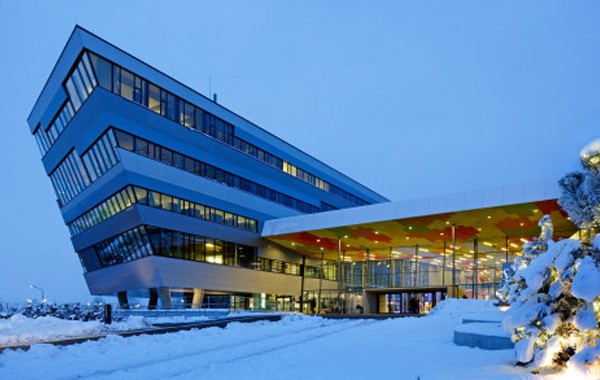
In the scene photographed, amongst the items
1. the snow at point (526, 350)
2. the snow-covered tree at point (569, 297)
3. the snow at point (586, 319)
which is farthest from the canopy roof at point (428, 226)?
the snow at point (586, 319)

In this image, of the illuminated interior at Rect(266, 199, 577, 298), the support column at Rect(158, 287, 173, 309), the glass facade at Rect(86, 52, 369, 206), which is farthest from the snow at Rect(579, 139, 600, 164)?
the support column at Rect(158, 287, 173, 309)

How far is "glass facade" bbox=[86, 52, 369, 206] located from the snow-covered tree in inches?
1216

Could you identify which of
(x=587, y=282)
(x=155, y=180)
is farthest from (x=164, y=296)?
(x=587, y=282)

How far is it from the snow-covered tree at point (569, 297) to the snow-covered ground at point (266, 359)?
26.3 inches

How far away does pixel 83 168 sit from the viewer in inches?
1618

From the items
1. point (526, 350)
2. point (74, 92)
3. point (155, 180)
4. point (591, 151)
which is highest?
point (74, 92)

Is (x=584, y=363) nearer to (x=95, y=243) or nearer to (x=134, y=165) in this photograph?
(x=134, y=165)

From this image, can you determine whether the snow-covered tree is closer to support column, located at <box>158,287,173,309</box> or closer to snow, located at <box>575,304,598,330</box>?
snow, located at <box>575,304,598,330</box>

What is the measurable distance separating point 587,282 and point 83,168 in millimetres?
39835

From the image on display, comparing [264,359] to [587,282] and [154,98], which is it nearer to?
[587,282]

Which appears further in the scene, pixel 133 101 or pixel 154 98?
pixel 154 98

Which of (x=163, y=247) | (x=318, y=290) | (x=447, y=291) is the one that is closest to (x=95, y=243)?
(x=163, y=247)

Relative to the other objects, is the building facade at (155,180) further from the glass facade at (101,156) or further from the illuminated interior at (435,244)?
the illuminated interior at (435,244)

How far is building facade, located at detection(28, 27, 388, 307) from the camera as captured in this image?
1394 inches
